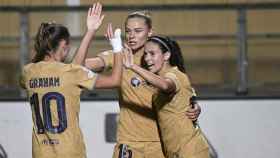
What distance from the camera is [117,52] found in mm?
6645

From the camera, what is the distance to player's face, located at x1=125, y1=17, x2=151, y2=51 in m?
7.13

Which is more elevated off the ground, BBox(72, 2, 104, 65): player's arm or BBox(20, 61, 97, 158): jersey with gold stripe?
BBox(72, 2, 104, 65): player's arm

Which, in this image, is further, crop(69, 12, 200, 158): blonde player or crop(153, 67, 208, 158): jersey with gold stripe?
crop(69, 12, 200, 158): blonde player

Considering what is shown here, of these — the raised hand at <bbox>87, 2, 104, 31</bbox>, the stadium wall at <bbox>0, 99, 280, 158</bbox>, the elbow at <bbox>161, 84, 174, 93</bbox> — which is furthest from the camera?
the stadium wall at <bbox>0, 99, 280, 158</bbox>

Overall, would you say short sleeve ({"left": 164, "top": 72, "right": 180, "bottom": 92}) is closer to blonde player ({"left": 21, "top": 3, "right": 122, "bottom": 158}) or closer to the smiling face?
the smiling face

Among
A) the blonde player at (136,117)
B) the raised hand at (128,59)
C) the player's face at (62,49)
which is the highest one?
the player's face at (62,49)

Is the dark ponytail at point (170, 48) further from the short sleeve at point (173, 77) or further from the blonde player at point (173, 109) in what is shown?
the short sleeve at point (173, 77)

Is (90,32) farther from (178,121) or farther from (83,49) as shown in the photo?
(178,121)

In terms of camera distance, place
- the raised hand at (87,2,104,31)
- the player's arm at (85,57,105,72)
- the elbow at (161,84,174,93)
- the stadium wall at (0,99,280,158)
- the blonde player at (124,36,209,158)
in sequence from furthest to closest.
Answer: the stadium wall at (0,99,280,158) → the player's arm at (85,57,105,72) → the blonde player at (124,36,209,158) → the raised hand at (87,2,104,31) → the elbow at (161,84,174,93)

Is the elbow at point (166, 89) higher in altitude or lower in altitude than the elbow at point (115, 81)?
lower

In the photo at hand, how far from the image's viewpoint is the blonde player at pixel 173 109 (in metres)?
6.79

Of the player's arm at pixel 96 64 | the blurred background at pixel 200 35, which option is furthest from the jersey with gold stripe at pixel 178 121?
the blurred background at pixel 200 35

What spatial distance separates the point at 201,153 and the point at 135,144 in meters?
0.53

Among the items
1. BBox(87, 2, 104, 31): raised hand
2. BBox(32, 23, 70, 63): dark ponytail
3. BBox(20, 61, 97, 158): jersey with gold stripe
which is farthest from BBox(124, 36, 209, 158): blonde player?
BBox(32, 23, 70, 63): dark ponytail
